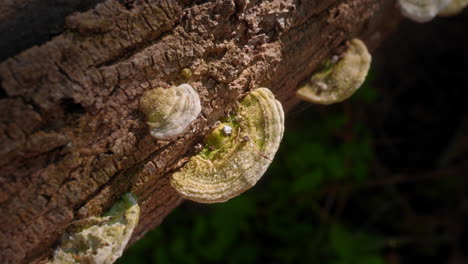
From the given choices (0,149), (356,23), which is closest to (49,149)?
(0,149)

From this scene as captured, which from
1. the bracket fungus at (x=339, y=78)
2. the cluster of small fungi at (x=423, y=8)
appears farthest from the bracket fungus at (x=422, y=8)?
the bracket fungus at (x=339, y=78)

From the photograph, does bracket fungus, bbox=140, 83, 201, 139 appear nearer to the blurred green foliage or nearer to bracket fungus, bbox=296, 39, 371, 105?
bracket fungus, bbox=296, 39, 371, 105

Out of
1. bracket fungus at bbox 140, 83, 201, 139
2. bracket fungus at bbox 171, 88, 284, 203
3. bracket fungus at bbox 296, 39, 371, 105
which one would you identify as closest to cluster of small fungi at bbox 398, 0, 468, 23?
bracket fungus at bbox 296, 39, 371, 105

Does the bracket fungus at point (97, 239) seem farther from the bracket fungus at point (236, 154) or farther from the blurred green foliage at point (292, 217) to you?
the blurred green foliage at point (292, 217)

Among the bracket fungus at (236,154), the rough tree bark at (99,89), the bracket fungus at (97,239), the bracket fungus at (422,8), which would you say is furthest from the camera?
the bracket fungus at (422,8)

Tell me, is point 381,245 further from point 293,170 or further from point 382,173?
point 293,170

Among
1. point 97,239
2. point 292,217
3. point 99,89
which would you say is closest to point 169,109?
point 99,89
